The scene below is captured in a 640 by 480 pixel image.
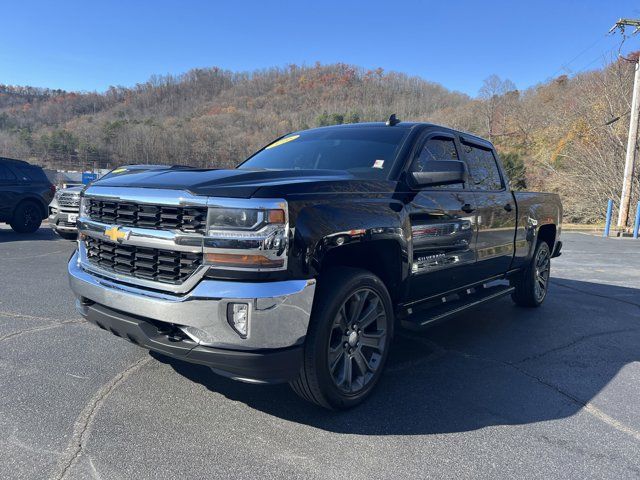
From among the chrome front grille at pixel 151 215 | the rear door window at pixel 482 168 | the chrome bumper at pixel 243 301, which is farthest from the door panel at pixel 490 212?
the chrome front grille at pixel 151 215

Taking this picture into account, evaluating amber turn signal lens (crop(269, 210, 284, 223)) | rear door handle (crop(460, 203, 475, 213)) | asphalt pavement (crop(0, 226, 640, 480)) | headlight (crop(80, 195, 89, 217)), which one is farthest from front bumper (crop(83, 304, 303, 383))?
rear door handle (crop(460, 203, 475, 213))

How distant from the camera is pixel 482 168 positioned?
480 cm

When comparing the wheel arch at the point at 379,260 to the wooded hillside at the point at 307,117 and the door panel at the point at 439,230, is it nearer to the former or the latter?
the door panel at the point at 439,230

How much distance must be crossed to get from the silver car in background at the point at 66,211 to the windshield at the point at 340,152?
616 centimetres

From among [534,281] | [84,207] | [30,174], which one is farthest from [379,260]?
[30,174]

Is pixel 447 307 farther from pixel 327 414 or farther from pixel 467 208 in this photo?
pixel 327 414

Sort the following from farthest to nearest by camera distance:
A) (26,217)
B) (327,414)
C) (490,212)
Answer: (26,217), (490,212), (327,414)

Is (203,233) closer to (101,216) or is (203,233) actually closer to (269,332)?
(269,332)

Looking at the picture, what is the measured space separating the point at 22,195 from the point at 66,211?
2823mm

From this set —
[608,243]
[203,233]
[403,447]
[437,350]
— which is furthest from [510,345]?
[608,243]

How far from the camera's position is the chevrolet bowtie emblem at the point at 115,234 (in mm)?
2758

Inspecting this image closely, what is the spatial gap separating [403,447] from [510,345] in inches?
90.1

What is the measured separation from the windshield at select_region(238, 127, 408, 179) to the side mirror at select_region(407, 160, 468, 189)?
0.27 meters

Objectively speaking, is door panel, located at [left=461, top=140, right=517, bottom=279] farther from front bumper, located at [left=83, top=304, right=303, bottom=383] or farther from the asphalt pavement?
front bumper, located at [left=83, top=304, right=303, bottom=383]
